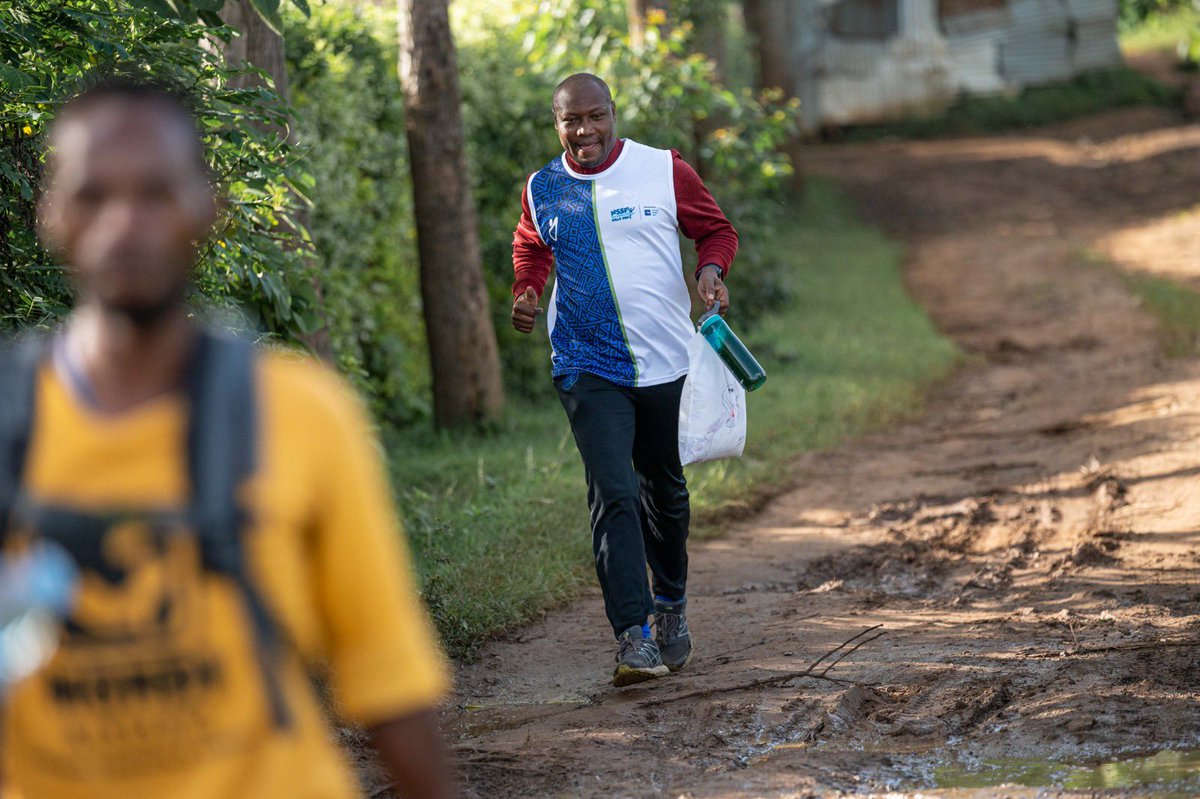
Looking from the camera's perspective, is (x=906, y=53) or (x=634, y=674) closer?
(x=634, y=674)

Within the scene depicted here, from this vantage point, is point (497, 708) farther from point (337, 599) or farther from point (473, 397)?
point (473, 397)

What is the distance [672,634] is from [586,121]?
1.88m

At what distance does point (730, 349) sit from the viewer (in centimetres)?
519

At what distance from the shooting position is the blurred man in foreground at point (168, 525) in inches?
69.1

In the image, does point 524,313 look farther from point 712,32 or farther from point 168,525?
point 712,32

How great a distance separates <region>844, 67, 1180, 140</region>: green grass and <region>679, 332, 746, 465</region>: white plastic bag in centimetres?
2475

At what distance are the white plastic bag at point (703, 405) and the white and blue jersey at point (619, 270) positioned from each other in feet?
0.25

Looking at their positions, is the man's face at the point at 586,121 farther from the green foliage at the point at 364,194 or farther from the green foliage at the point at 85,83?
the green foliage at the point at 364,194

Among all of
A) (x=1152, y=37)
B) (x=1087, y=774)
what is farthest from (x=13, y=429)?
(x=1152, y=37)

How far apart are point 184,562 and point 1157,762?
10.4 ft

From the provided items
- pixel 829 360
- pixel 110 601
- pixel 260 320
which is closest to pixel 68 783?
pixel 110 601

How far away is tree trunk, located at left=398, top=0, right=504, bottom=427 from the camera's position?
8.81 metres

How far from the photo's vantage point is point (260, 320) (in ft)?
19.6

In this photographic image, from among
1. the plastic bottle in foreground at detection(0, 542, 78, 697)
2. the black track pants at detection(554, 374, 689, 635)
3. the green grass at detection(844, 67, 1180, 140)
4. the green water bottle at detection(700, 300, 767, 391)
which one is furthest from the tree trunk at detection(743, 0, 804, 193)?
the plastic bottle in foreground at detection(0, 542, 78, 697)
